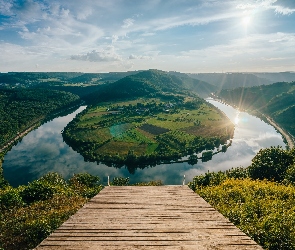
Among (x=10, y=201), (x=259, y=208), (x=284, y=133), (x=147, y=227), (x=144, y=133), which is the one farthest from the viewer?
(x=284, y=133)

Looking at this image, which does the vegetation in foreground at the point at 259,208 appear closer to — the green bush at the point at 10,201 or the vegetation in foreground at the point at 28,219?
the vegetation in foreground at the point at 28,219

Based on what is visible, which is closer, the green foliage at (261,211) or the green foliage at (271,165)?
the green foliage at (261,211)

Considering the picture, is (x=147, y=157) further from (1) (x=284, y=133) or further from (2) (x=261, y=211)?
(1) (x=284, y=133)

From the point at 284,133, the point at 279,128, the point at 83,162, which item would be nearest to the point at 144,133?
the point at 83,162

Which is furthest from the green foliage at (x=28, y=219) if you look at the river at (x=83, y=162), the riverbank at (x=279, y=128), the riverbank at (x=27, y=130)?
the riverbank at (x=279, y=128)

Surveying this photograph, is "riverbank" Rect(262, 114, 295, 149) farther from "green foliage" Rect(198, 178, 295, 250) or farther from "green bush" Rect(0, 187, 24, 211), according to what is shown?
"green bush" Rect(0, 187, 24, 211)

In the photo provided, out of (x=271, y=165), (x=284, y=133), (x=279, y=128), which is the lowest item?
(x=284, y=133)
